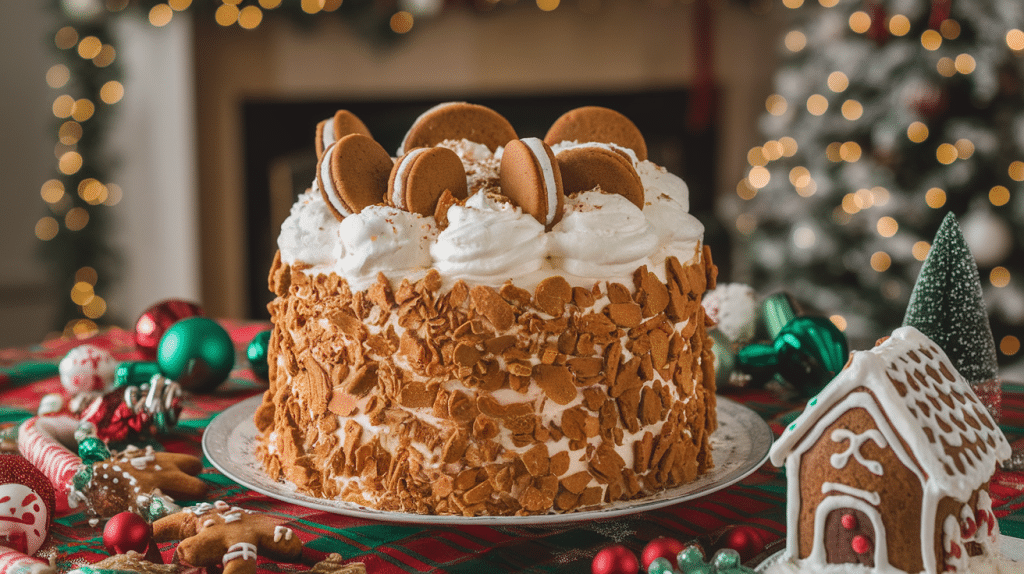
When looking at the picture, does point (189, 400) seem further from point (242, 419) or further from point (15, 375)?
point (15, 375)

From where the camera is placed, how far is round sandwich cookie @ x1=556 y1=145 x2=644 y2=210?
1408 millimetres

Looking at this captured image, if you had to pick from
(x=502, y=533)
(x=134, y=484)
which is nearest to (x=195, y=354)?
(x=134, y=484)

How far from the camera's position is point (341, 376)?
4.50ft

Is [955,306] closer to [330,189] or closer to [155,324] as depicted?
[330,189]

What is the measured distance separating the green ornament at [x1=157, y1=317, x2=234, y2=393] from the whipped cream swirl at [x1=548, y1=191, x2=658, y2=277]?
1.09 metres

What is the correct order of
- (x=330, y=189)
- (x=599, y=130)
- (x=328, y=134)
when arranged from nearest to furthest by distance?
1. (x=330, y=189)
2. (x=328, y=134)
3. (x=599, y=130)

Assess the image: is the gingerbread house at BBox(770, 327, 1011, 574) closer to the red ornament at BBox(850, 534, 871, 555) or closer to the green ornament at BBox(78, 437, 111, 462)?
the red ornament at BBox(850, 534, 871, 555)

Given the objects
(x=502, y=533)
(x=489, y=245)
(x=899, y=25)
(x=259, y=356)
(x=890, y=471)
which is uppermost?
(x=899, y=25)

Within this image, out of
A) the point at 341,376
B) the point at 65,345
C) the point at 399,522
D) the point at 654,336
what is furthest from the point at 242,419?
A: the point at 65,345

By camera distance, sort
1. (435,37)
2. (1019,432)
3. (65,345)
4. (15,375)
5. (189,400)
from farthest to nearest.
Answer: (435,37)
(65,345)
(15,375)
(189,400)
(1019,432)

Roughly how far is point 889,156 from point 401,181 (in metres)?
3.17

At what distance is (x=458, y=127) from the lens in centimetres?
170

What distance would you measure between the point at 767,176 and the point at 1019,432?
2.85 metres

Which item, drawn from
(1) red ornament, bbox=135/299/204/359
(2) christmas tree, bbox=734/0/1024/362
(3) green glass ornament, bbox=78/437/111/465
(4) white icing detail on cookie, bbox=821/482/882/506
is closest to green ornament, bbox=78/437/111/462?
(3) green glass ornament, bbox=78/437/111/465
